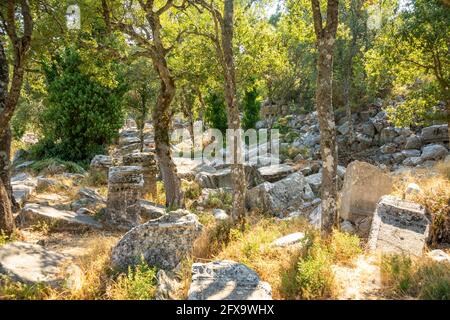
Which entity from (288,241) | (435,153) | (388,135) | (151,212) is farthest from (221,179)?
(388,135)

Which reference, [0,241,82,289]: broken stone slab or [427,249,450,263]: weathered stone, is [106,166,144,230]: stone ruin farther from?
[427,249,450,263]: weathered stone

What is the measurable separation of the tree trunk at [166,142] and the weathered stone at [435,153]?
46.5ft

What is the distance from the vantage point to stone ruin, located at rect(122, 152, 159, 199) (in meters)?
14.7

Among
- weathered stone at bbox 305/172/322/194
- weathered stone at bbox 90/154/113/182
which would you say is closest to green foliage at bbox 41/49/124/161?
weathered stone at bbox 90/154/113/182

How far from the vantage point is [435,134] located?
22047 millimetres

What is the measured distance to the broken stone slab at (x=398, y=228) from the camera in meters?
7.43


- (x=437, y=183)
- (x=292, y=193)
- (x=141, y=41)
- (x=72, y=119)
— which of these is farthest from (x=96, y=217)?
(x=72, y=119)

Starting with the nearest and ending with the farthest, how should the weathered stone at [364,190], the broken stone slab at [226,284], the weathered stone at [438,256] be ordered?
1. the broken stone slab at [226,284]
2. the weathered stone at [438,256]
3. the weathered stone at [364,190]

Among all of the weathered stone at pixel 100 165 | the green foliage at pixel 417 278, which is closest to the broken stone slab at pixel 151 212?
the weathered stone at pixel 100 165

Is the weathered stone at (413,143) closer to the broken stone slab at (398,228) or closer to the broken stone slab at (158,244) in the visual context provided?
the broken stone slab at (398,228)

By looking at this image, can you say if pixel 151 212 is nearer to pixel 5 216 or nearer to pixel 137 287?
pixel 5 216

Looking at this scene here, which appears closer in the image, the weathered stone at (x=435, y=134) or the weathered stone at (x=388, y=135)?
the weathered stone at (x=435, y=134)
